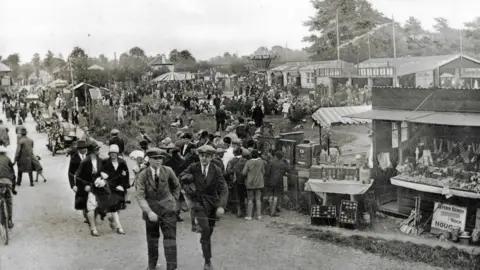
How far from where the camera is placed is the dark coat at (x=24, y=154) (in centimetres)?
1359

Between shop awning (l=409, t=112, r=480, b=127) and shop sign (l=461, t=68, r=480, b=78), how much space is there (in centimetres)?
1473

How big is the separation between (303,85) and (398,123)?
3417 centimetres

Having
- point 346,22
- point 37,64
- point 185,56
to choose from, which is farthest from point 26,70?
point 346,22

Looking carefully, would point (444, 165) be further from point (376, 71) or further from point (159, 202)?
point (376, 71)

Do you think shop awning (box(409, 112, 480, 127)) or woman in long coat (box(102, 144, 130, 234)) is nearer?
woman in long coat (box(102, 144, 130, 234))

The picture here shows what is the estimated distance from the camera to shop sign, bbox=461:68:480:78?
78.5 ft

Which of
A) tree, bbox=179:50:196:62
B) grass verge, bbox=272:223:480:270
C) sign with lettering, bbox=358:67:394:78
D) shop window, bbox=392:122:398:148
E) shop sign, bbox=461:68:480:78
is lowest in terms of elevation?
grass verge, bbox=272:223:480:270

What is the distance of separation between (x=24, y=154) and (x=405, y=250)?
9.17 m

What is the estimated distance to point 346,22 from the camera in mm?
39875

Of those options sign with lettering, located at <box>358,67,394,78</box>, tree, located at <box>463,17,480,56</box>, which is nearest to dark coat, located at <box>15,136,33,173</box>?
sign with lettering, located at <box>358,67,394,78</box>

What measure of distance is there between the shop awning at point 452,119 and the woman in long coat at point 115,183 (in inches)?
210

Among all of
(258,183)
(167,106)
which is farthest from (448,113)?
(167,106)

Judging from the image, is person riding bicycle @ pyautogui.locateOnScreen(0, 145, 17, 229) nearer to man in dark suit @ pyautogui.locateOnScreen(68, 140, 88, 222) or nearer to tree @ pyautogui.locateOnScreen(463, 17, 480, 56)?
man in dark suit @ pyautogui.locateOnScreen(68, 140, 88, 222)

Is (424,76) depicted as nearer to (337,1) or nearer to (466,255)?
(337,1)
